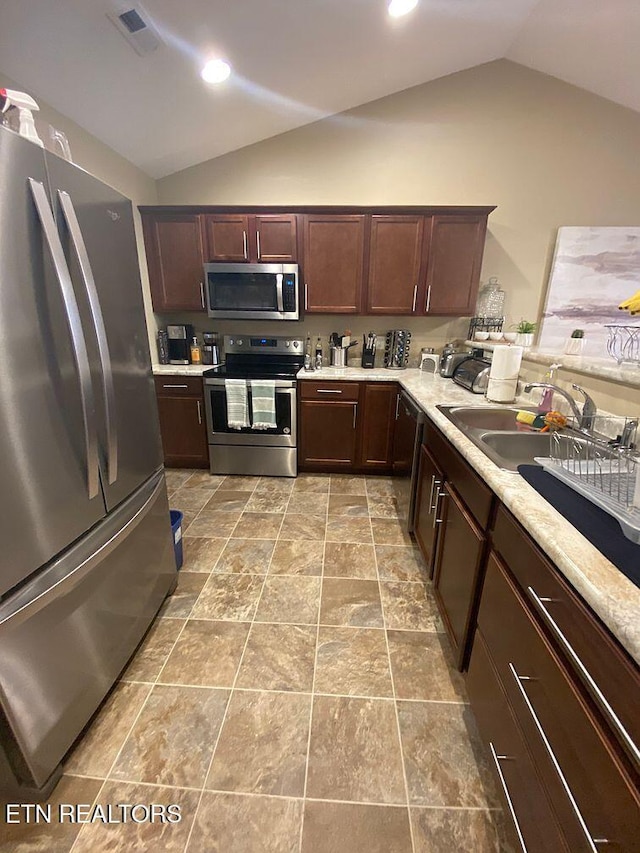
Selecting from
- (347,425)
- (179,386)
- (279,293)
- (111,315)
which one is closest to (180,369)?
(179,386)

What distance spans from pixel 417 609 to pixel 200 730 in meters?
1.04

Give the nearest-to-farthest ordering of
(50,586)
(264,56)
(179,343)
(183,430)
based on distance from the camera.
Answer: (50,586) < (264,56) < (183,430) < (179,343)

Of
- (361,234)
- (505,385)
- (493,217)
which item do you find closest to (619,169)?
(493,217)

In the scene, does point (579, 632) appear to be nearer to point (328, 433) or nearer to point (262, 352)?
point (328, 433)

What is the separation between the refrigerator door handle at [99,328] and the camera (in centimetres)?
102

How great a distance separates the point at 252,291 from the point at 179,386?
1.00 m

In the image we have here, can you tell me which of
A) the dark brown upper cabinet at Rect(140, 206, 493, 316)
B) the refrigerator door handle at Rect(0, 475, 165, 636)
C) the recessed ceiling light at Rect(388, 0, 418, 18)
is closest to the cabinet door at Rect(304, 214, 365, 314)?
the dark brown upper cabinet at Rect(140, 206, 493, 316)

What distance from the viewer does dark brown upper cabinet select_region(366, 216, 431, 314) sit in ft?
9.24

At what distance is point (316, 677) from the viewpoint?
1.43m

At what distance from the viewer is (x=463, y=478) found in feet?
4.50

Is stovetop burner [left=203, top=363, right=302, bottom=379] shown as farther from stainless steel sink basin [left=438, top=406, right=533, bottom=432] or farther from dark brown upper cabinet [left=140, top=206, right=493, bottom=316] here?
stainless steel sink basin [left=438, top=406, right=533, bottom=432]

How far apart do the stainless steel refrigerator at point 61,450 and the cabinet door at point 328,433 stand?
171cm

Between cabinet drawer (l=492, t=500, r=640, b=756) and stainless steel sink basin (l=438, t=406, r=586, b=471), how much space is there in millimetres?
312

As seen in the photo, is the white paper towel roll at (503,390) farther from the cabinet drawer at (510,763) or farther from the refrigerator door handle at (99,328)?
the refrigerator door handle at (99,328)
